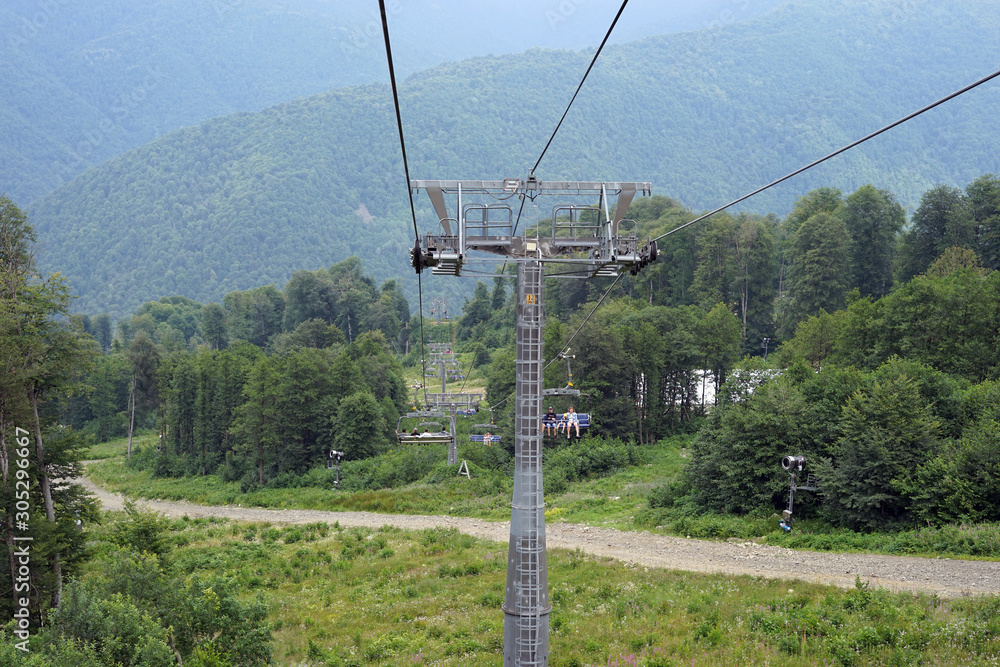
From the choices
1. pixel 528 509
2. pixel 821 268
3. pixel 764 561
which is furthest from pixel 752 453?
pixel 821 268

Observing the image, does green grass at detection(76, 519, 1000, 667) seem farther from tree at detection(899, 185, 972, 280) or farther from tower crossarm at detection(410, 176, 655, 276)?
tree at detection(899, 185, 972, 280)

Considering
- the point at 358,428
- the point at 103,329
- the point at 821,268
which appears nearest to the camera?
the point at 358,428

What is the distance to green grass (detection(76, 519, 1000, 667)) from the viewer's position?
16.3 m

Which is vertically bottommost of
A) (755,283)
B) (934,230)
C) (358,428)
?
(358,428)

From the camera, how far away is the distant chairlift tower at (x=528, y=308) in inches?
472

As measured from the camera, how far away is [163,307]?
165500 millimetres

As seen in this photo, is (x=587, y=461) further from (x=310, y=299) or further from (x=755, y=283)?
(x=310, y=299)

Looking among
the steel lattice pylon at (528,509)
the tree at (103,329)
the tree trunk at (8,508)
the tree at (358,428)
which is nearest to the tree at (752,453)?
the steel lattice pylon at (528,509)

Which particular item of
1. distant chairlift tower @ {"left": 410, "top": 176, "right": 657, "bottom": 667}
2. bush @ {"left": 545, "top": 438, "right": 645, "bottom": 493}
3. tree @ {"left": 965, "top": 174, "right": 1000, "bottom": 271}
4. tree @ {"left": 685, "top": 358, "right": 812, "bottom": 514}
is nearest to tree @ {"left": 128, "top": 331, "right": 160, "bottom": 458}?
bush @ {"left": 545, "top": 438, "right": 645, "bottom": 493}

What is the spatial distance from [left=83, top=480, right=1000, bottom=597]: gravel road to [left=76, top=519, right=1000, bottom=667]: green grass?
4.93 ft

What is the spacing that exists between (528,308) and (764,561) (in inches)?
698

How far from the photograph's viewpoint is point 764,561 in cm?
2575

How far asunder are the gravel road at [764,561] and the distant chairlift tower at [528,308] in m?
13.3

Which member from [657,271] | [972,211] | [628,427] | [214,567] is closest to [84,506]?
[214,567]
